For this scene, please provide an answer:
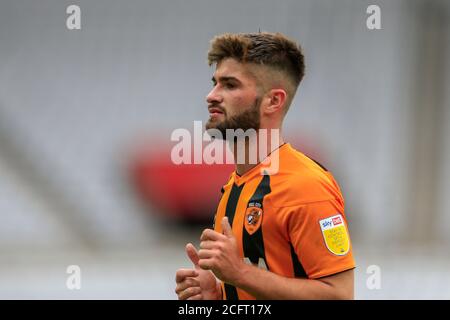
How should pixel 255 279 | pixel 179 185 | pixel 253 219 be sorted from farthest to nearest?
1. pixel 179 185
2. pixel 253 219
3. pixel 255 279

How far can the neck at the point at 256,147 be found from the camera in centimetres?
179

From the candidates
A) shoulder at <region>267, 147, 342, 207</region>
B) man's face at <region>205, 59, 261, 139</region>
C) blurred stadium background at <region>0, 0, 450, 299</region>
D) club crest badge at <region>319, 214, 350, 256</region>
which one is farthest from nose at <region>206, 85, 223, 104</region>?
blurred stadium background at <region>0, 0, 450, 299</region>

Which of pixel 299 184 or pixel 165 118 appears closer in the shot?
pixel 299 184

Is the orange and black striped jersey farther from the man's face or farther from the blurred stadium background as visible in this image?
the blurred stadium background

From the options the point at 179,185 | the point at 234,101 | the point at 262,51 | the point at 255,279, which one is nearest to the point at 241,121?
the point at 234,101

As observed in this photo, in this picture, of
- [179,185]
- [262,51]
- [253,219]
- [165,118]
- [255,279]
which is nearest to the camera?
[255,279]

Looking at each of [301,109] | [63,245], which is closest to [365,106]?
[301,109]

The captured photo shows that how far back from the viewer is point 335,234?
1.59 meters

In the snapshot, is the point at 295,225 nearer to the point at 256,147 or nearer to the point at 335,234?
the point at 335,234

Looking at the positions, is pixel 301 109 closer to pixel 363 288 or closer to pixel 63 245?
pixel 363 288

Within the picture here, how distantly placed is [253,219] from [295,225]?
14 centimetres

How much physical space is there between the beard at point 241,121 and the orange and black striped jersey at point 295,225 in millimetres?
145

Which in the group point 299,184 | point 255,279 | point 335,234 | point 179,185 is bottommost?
point 179,185

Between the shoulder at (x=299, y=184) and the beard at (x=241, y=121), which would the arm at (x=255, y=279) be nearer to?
the shoulder at (x=299, y=184)
